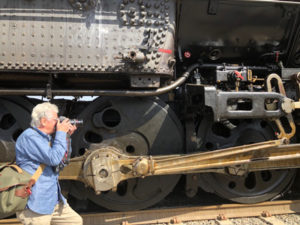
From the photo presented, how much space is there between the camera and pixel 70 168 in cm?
267

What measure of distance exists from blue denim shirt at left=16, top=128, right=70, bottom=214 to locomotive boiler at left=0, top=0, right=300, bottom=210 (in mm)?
696

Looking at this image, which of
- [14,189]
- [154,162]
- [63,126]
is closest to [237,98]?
[154,162]

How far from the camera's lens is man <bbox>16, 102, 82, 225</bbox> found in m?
1.82

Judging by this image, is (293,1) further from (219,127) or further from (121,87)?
(121,87)

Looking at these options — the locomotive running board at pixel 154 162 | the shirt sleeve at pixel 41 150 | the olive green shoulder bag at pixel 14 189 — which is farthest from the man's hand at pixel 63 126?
the locomotive running board at pixel 154 162

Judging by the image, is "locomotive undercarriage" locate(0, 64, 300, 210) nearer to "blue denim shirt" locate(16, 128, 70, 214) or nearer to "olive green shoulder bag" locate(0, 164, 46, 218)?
"blue denim shirt" locate(16, 128, 70, 214)

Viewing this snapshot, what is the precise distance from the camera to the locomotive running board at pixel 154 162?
A: 2.57 m

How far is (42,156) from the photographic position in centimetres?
182

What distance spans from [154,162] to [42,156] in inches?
47.5

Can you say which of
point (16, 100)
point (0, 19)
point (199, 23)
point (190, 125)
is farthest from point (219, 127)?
point (0, 19)

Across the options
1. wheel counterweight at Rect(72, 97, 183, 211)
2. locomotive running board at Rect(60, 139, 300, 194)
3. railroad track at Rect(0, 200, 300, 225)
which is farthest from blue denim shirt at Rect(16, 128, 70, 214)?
railroad track at Rect(0, 200, 300, 225)

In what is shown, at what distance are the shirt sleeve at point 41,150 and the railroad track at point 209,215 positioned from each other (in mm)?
1413

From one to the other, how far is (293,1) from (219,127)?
1.75 m

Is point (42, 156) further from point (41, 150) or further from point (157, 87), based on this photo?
point (157, 87)
